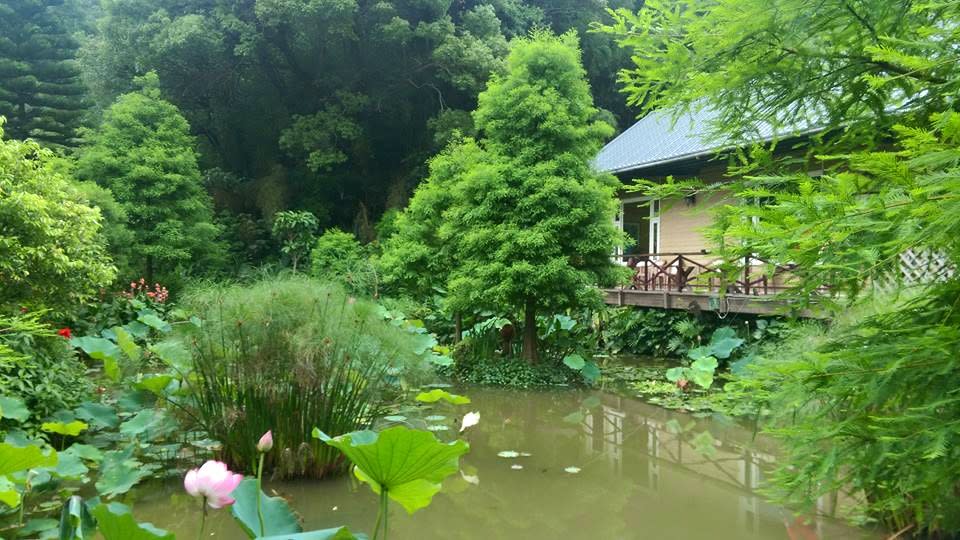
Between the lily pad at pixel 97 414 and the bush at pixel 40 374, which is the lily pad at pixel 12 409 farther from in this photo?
the lily pad at pixel 97 414

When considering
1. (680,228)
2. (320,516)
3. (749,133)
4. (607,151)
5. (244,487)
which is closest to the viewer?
(244,487)

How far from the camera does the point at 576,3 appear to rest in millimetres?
22609

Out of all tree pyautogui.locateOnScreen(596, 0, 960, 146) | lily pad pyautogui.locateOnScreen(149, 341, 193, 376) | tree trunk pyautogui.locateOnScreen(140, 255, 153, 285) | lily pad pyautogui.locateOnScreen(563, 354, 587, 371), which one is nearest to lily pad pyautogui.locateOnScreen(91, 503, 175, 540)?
tree pyautogui.locateOnScreen(596, 0, 960, 146)

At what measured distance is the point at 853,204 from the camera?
1.78 m

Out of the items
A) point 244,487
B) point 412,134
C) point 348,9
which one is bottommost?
point 244,487

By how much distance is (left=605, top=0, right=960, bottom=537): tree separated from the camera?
1714 millimetres

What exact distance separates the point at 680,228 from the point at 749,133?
10.6 meters

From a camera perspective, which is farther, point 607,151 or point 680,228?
point 607,151

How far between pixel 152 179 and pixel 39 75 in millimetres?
10668

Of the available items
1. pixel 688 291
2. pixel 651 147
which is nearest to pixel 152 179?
pixel 651 147

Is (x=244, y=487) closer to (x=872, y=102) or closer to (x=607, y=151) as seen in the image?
(x=872, y=102)

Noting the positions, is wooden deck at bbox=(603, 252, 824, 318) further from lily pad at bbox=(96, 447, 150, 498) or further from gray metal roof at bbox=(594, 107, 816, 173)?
lily pad at bbox=(96, 447, 150, 498)

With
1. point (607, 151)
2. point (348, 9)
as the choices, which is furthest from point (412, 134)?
point (607, 151)

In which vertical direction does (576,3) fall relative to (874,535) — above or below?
above
